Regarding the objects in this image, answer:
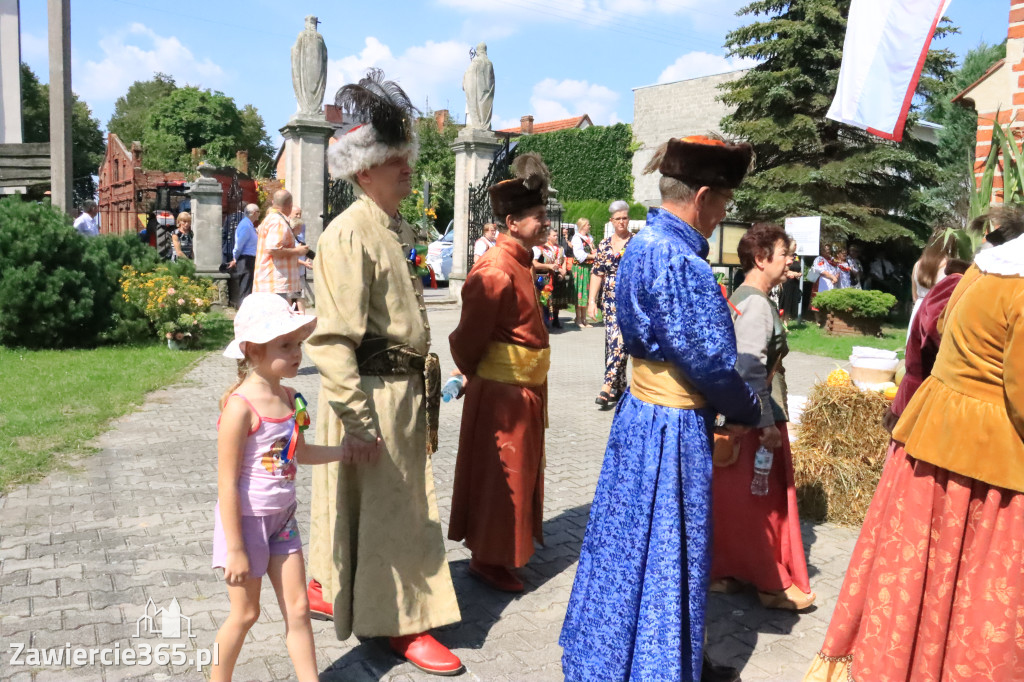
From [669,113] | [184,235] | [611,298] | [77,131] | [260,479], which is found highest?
[77,131]

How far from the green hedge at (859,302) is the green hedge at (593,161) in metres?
22.3

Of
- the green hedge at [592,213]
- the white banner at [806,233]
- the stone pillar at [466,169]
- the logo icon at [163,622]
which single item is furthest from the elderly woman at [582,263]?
the green hedge at [592,213]

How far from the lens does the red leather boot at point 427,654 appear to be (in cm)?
326

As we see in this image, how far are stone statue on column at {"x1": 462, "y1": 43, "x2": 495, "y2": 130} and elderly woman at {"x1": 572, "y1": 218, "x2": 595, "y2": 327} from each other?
3202 mm

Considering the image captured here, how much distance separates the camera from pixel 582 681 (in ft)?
9.94

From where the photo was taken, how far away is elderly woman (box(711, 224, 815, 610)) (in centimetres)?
396

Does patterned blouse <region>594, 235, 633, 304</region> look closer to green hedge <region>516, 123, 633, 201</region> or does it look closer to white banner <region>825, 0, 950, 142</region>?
white banner <region>825, 0, 950, 142</region>

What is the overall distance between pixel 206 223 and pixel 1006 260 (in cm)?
1411

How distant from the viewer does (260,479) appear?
2752 mm

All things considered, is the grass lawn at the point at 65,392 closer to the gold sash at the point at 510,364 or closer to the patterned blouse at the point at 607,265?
the gold sash at the point at 510,364

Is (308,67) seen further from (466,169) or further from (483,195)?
(483,195)

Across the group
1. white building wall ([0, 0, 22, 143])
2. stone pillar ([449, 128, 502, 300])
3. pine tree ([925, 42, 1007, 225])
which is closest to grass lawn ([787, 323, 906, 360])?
pine tree ([925, 42, 1007, 225])

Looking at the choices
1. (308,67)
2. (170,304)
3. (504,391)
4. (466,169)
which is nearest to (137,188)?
(308,67)

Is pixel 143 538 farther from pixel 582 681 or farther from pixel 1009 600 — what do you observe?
pixel 1009 600
